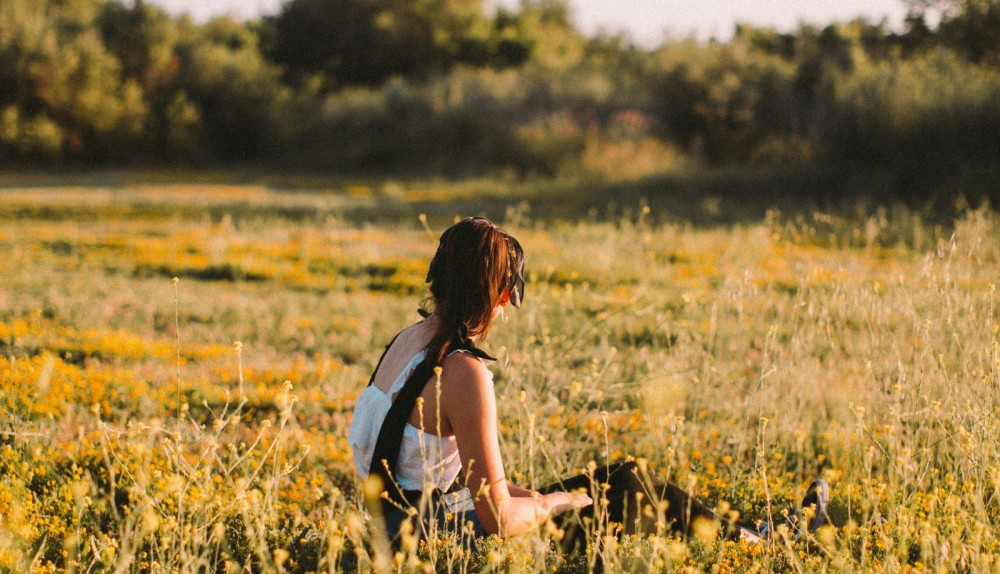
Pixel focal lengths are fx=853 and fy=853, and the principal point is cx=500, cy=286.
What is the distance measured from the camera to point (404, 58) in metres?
50.6

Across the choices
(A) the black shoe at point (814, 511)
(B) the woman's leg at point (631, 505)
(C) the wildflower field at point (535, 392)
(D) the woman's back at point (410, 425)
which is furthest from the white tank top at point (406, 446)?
(A) the black shoe at point (814, 511)

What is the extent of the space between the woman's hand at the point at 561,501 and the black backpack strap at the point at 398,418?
0.60 metres

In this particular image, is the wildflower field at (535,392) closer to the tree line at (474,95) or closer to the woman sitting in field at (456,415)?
the woman sitting in field at (456,415)

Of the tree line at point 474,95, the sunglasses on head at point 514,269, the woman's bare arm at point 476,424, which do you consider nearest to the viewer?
the woman's bare arm at point 476,424

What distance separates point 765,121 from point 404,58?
30.6 m

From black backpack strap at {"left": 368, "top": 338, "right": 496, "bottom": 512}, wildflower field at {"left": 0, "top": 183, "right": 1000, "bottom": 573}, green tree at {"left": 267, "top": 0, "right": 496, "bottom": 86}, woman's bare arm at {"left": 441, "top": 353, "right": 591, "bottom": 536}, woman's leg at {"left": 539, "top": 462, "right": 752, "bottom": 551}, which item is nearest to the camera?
woman's bare arm at {"left": 441, "top": 353, "right": 591, "bottom": 536}

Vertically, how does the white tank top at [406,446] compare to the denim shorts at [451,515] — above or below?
above

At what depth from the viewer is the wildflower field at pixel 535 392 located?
3.44 meters

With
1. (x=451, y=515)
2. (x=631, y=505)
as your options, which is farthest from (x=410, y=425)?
(x=631, y=505)

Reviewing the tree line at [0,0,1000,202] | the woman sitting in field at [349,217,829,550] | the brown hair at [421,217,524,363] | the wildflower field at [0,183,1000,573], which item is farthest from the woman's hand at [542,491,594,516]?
the tree line at [0,0,1000,202]

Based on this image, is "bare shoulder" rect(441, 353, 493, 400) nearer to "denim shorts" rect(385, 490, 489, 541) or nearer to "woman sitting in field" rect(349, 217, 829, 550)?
"woman sitting in field" rect(349, 217, 829, 550)

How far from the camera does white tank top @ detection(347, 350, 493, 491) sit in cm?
328

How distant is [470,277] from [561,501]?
1.04 meters

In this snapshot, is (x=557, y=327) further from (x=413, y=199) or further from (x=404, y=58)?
(x=404, y=58)
